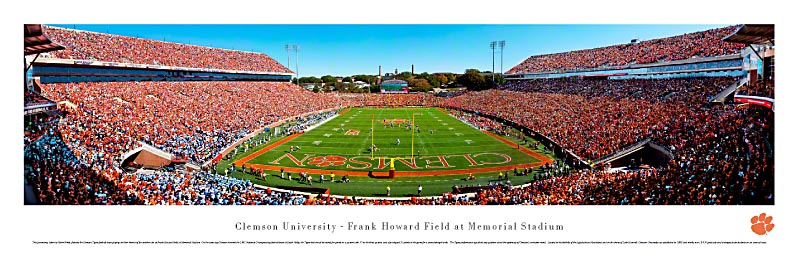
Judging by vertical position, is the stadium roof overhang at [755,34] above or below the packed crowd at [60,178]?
above

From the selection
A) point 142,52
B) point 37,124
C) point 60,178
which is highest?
point 142,52

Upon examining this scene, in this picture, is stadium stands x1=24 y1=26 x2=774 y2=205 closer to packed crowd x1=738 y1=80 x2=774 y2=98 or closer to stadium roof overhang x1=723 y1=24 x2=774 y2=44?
packed crowd x1=738 y1=80 x2=774 y2=98

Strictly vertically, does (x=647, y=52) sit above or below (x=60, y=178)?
above

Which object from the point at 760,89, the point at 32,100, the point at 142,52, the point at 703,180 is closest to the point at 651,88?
the point at 760,89

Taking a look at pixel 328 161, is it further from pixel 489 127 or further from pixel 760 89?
pixel 760 89

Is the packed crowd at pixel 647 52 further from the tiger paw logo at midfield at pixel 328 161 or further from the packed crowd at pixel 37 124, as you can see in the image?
the packed crowd at pixel 37 124
